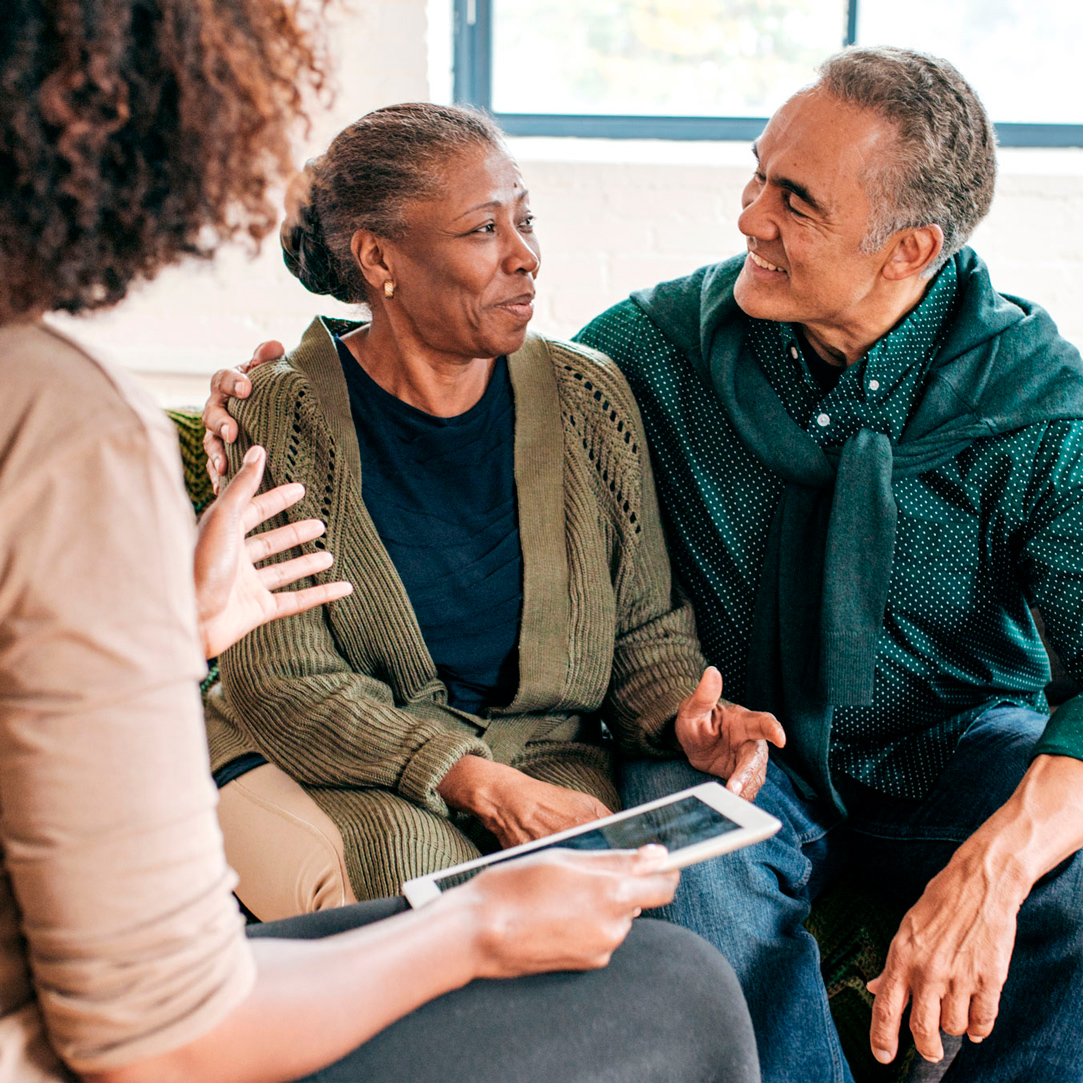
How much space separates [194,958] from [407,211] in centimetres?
110

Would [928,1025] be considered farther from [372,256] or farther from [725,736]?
[372,256]

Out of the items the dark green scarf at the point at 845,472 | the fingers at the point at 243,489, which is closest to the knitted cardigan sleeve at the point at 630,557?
the dark green scarf at the point at 845,472

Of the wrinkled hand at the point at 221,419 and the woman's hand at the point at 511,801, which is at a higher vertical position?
the wrinkled hand at the point at 221,419

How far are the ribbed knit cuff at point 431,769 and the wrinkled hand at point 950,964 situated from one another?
1.69 ft

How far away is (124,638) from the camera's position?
1.96 feet

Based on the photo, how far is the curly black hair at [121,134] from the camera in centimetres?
60

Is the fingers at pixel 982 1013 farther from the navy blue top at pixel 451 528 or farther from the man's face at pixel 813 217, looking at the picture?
the man's face at pixel 813 217

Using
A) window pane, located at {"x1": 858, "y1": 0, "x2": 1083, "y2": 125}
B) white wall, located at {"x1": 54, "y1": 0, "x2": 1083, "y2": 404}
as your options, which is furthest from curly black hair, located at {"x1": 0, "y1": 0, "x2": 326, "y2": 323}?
window pane, located at {"x1": 858, "y1": 0, "x2": 1083, "y2": 125}

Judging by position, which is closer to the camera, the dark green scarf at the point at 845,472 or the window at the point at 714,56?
the dark green scarf at the point at 845,472

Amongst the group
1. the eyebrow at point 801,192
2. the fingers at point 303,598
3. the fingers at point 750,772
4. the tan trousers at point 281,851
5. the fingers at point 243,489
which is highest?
the eyebrow at point 801,192

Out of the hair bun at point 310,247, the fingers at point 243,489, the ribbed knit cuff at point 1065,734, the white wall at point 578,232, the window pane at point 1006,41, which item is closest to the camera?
the fingers at point 243,489

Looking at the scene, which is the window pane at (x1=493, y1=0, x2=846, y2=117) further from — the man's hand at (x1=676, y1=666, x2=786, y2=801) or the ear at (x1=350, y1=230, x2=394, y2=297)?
the man's hand at (x1=676, y1=666, x2=786, y2=801)

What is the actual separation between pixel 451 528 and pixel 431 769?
0.34 meters

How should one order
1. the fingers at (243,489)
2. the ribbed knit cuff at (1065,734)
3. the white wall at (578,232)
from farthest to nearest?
the white wall at (578,232)
the ribbed knit cuff at (1065,734)
the fingers at (243,489)
